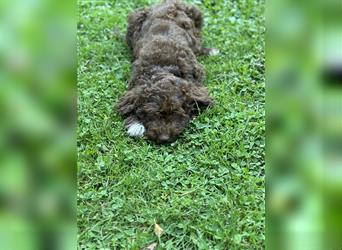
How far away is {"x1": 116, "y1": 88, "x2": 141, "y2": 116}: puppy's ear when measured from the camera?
4984mm

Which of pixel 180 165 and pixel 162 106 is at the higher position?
pixel 162 106

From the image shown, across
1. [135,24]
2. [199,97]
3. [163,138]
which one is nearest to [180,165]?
[163,138]

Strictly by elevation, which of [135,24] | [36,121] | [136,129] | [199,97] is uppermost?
[36,121]

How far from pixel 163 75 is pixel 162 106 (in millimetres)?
385

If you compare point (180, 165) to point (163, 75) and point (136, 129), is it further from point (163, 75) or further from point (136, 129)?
point (163, 75)

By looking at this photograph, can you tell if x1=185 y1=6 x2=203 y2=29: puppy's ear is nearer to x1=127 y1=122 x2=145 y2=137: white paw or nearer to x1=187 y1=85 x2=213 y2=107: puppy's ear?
x1=187 y1=85 x2=213 y2=107: puppy's ear

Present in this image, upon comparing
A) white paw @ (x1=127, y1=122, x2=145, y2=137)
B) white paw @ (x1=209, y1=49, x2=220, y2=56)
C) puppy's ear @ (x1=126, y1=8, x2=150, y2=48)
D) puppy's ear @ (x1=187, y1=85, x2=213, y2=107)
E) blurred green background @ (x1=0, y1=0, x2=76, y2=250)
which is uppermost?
blurred green background @ (x1=0, y1=0, x2=76, y2=250)

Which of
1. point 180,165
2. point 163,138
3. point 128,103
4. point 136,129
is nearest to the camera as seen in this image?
point 180,165

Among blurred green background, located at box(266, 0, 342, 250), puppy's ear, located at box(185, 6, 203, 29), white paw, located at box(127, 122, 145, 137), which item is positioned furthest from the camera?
puppy's ear, located at box(185, 6, 203, 29)

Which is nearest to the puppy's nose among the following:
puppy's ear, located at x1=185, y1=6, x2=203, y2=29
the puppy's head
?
the puppy's head

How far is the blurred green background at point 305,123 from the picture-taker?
4.92 feet

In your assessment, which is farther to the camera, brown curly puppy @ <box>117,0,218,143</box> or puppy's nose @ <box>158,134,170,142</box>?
brown curly puppy @ <box>117,0,218,143</box>

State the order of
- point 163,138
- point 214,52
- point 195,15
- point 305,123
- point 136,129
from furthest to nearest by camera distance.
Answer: point 195,15 < point 214,52 < point 136,129 < point 163,138 < point 305,123

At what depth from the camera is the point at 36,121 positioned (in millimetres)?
1595
